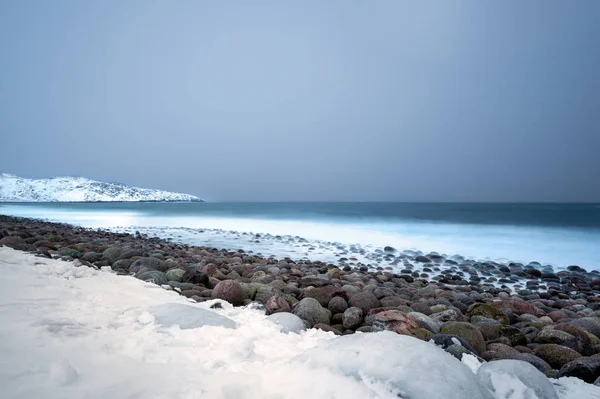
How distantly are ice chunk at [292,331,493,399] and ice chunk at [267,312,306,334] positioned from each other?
39.0 inches

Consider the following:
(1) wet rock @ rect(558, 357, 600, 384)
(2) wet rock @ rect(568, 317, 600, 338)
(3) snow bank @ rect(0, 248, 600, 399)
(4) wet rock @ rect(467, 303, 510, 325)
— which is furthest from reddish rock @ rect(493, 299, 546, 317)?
(3) snow bank @ rect(0, 248, 600, 399)

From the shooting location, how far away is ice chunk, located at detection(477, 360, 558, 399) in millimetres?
1919

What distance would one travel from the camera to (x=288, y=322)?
3045mm

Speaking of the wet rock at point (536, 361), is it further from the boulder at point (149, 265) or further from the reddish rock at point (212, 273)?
the boulder at point (149, 265)

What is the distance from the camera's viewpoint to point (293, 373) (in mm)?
1791

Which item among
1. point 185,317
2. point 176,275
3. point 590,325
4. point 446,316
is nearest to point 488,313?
point 446,316

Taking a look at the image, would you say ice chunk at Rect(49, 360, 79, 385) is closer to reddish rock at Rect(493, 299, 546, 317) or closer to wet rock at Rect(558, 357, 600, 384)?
wet rock at Rect(558, 357, 600, 384)

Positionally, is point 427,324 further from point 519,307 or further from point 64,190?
point 64,190

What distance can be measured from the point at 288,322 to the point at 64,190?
147 metres

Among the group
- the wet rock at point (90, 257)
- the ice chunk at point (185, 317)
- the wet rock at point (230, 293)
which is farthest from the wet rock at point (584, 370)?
the wet rock at point (90, 257)

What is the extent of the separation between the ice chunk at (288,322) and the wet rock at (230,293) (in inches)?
38.1

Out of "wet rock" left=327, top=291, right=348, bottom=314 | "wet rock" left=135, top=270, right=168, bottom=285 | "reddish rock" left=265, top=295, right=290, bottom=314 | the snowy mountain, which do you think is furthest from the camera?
the snowy mountain

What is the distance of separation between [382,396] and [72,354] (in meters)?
1.71

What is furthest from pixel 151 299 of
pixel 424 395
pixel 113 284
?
pixel 424 395
